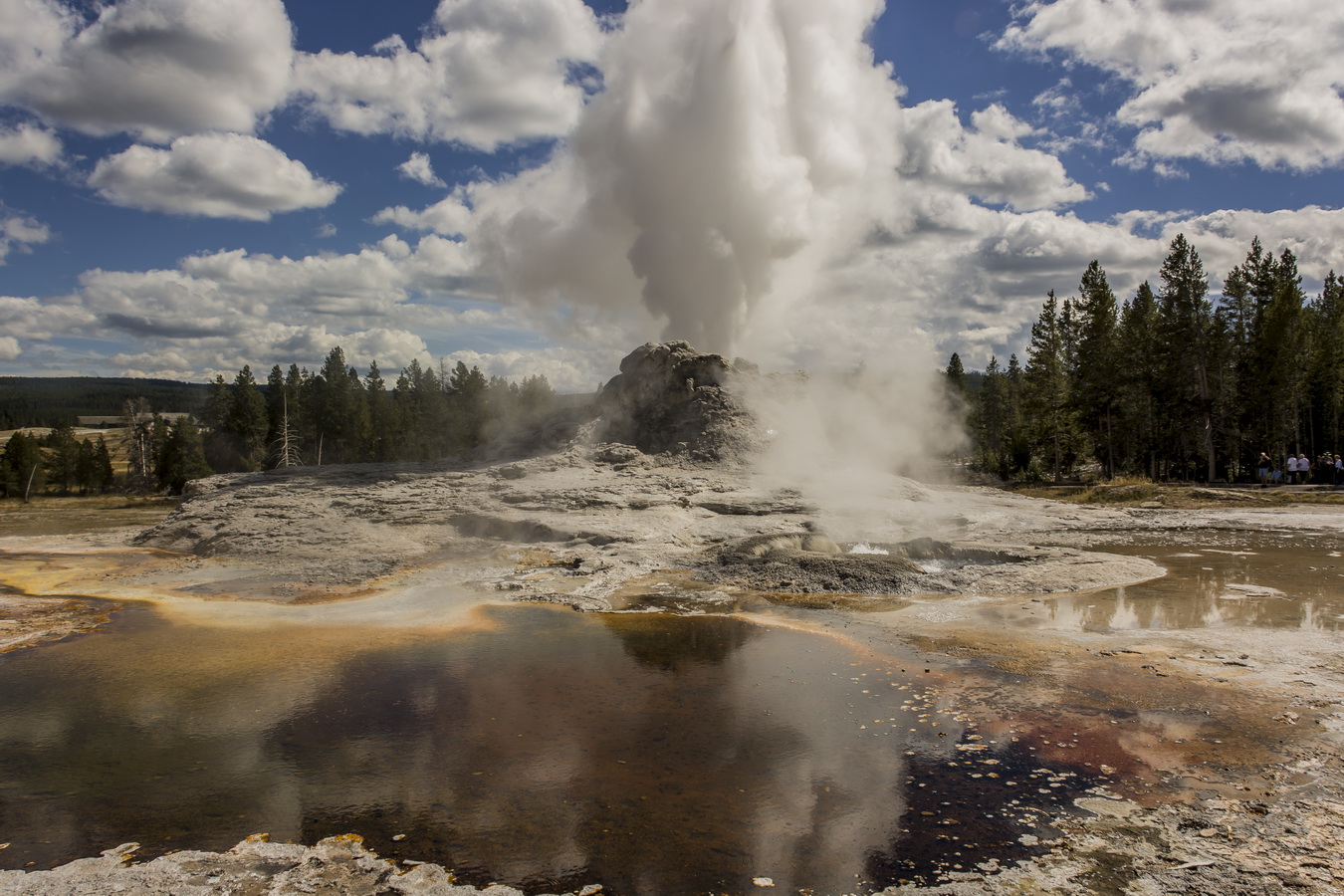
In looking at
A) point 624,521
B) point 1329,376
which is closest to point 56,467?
point 624,521

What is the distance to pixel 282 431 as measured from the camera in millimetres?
51031

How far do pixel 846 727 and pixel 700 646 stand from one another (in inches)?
127

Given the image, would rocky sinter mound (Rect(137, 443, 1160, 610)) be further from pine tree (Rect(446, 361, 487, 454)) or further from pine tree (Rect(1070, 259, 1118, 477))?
pine tree (Rect(446, 361, 487, 454))

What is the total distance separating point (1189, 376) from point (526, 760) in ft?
135

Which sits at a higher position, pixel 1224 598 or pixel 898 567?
pixel 898 567

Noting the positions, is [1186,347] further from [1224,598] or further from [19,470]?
[19,470]

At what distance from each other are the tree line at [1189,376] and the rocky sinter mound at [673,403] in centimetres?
2379

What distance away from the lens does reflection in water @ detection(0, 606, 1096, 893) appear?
16.5 feet

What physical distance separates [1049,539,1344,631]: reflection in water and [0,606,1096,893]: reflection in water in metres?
4.71

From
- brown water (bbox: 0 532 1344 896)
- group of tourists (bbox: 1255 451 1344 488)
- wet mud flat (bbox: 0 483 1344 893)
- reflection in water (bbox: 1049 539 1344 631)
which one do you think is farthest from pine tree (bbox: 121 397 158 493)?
group of tourists (bbox: 1255 451 1344 488)

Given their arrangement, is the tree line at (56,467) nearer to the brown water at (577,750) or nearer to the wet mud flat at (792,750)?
the wet mud flat at (792,750)

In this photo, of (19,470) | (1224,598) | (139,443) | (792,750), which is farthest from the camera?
(139,443)

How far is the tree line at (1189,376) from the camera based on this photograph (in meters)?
34.7

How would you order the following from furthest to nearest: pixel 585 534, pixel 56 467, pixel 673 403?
pixel 56 467
pixel 673 403
pixel 585 534
